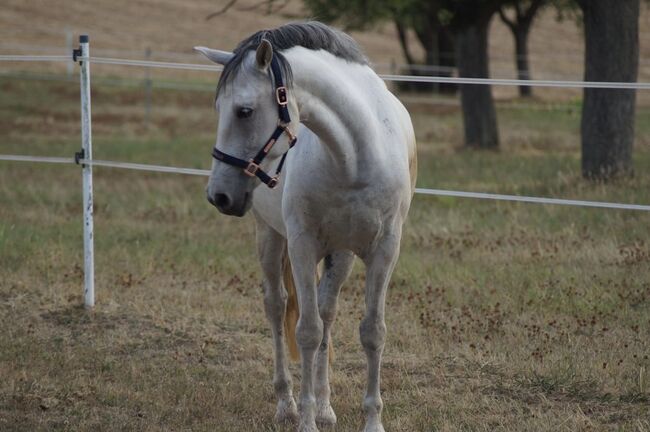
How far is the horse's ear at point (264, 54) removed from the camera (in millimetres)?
3984

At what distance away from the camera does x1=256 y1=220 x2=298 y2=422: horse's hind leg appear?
5387mm

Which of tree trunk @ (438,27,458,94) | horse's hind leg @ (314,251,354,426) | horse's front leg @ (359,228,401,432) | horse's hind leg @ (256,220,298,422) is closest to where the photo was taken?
horse's front leg @ (359,228,401,432)

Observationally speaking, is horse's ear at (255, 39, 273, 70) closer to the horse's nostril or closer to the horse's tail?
the horse's nostril

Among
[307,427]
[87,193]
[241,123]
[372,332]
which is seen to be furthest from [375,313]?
[87,193]

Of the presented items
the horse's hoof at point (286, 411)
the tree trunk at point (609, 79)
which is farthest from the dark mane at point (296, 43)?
the tree trunk at point (609, 79)

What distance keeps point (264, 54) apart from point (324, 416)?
6.77 ft

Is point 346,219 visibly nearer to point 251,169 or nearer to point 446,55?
point 251,169

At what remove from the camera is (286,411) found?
5.34m

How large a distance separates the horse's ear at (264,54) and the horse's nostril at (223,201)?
545 millimetres

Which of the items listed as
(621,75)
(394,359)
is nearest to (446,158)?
(621,75)

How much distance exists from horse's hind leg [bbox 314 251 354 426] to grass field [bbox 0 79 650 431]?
0.51 ft

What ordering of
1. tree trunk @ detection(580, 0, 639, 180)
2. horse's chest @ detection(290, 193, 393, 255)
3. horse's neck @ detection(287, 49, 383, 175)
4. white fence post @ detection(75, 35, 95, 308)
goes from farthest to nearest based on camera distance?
1. tree trunk @ detection(580, 0, 639, 180)
2. white fence post @ detection(75, 35, 95, 308)
3. horse's chest @ detection(290, 193, 393, 255)
4. horse's neck @ detection(287, 49, 383, 175)

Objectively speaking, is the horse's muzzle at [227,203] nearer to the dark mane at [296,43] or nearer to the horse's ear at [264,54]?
the dark mane at [296,43]

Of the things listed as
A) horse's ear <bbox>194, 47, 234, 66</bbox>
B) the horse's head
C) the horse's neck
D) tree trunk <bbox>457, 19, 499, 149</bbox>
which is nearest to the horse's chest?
the horse's neck
